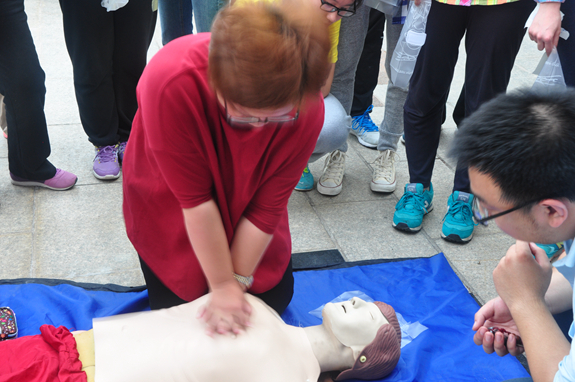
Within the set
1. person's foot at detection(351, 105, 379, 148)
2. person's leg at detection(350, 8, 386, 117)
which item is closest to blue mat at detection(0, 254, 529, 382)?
person's foot at detection(351, 105, 379, 148)

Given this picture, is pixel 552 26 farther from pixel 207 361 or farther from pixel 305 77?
pixel 207 361

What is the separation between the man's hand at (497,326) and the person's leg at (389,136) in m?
1.52

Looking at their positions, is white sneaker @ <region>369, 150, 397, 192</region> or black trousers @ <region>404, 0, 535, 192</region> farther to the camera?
white sneaker @ <region>369, 150, 397, 192</region>

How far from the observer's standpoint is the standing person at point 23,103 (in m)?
2.36

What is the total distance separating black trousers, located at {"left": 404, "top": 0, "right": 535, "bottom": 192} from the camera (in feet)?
7.08

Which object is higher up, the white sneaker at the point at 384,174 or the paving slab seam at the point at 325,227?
the white sneaker at the point at 384,174

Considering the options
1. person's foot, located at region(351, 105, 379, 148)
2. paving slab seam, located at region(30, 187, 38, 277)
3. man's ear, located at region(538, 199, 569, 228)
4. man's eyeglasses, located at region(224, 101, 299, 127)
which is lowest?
paving slab seam, located at region(30, 187, 38, 277)

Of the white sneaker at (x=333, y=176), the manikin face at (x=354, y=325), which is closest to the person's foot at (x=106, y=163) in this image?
the white sneaker at (x=333, y=176)

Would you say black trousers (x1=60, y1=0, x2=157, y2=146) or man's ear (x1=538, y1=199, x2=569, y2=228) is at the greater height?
man's ear (x1=538, y1=199, x2=569, y2=228)

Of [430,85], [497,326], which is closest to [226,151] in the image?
[497,326]

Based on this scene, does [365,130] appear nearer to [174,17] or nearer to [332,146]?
[332,146]

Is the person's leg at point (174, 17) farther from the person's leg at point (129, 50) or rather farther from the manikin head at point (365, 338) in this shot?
the manikin head at point (365, 338)

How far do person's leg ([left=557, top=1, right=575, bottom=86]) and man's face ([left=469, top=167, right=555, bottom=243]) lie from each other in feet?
4.01

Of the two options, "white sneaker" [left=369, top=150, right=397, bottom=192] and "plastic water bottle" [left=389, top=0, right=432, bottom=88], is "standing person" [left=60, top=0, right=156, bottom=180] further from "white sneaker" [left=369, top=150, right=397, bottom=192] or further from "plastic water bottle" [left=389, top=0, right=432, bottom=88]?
"white sneaker" [left=369, top=150, right=397, bottom=192]
